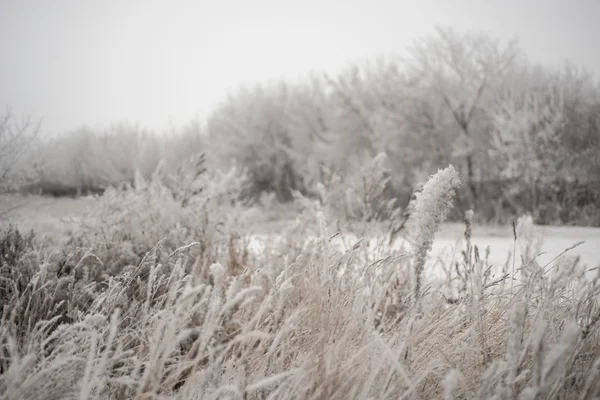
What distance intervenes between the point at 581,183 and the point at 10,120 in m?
18.3

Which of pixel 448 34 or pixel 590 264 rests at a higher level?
pixel 448 34

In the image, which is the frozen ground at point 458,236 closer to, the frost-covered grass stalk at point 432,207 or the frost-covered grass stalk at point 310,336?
the frost-covered grass stalk at point 310,336

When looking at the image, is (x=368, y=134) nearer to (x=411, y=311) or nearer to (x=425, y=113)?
(x=425, y=113)

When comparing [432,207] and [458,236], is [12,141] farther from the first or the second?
[458,236]

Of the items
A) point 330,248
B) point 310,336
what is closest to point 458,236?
point 330,248

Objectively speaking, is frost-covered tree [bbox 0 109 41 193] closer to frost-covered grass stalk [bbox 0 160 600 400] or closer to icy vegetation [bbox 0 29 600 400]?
icy vegetation [bbox 0 29 600 400]

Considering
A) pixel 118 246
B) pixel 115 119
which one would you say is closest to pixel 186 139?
pixel 115 119

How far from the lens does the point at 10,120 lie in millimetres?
5246

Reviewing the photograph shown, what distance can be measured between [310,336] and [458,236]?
5.09 m

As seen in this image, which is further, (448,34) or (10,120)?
(448,34)

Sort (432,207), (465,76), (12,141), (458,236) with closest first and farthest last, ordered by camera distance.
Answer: (432,207), (12,141), (458,236), (465,76)

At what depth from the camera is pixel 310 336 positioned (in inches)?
65.7

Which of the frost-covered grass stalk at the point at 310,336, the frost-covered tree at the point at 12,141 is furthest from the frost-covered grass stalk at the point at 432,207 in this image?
the frost-covered tree at the point at 12,141

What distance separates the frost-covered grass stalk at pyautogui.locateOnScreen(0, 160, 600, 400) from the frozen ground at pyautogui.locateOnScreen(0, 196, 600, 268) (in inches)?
20.9
